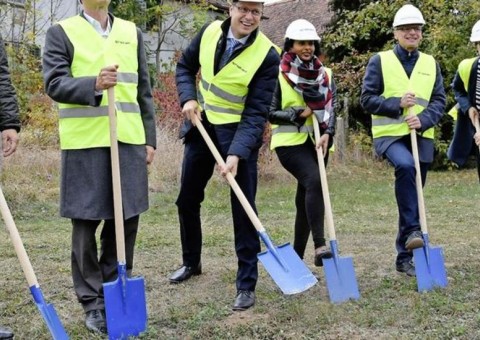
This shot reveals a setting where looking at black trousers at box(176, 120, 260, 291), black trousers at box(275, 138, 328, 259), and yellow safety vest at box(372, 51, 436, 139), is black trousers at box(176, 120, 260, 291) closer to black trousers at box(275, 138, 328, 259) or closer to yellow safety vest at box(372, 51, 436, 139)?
black trousers at box(275, 138, 328, 259)

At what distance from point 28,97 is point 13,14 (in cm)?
195

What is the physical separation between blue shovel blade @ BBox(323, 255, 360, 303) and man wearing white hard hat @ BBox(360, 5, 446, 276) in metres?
0.78

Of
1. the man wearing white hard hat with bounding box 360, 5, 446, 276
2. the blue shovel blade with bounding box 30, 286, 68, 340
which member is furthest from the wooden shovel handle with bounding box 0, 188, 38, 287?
the man wearing white hard hat with bounding box 360, 5, 446, 276

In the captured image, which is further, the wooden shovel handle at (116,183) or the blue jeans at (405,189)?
the blue jeans at (405,189)

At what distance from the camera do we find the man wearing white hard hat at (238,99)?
15.8 feet

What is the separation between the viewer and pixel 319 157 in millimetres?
5504

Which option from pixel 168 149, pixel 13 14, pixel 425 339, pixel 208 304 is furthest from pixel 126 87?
pixel 13 14

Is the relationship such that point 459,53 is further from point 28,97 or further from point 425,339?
point 425,339

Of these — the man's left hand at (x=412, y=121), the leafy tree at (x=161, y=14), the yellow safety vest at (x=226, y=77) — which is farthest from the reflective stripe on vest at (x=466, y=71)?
the leafy tree at (x=161, y=14)

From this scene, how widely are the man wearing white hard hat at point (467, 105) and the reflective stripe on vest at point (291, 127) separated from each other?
4.66 ft

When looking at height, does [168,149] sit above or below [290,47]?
below

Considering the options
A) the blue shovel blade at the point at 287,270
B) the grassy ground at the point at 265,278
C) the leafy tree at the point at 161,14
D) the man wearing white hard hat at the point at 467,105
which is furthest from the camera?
the leafy tree at the point at 161,14

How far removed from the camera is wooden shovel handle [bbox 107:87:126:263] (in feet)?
13.1

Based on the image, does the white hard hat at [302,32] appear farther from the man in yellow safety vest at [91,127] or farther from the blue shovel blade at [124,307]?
the blue shovel blade at [124,307]
